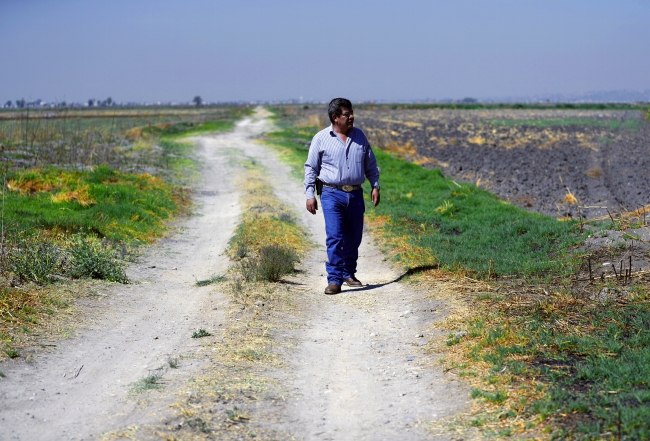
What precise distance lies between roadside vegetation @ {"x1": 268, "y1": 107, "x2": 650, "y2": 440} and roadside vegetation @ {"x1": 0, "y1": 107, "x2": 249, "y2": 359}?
12.5 ft

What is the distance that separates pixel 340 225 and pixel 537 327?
2906 millimetres

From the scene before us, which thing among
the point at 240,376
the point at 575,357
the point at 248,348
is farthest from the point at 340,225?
the point at 575,357

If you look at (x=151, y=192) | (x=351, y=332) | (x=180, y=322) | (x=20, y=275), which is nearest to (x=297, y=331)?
(x=351, y=332)

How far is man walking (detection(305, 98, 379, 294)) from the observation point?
326 inches

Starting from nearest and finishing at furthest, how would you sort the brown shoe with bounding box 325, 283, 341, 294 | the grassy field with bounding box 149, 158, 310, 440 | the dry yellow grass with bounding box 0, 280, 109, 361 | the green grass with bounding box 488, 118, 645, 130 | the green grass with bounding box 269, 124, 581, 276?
the grassy field with bounding box 149, 158, 310, 440 → the dry yellow grass with bounding box 0, 280, 109, 361 → the brown shoe with bounding box 325, 283, 341, 294 → the green grass with bounding box 269, 124, 581, 276 → the green grass with bounding box 488, 118, 645, 130

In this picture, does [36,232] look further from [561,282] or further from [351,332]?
[561,282]

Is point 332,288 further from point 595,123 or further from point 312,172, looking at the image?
point 595,123

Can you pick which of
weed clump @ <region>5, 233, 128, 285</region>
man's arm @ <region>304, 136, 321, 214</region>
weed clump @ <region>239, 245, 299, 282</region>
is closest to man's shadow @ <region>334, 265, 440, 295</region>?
weed clump @ <region>239, 245, 299, 282</region>

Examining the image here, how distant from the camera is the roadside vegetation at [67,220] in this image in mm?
7228

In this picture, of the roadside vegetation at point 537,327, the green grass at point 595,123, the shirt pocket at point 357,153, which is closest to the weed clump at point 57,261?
the shirt pocket at point 357,153

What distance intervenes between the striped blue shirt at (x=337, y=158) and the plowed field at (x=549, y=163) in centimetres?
368

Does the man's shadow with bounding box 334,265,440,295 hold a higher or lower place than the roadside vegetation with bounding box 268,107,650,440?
lower

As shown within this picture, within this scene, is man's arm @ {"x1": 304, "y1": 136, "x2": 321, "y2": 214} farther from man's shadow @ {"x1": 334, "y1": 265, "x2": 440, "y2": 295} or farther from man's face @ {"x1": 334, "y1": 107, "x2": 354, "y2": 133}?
man's shadow @ {"x1": 334, "y1": 265, "x2": 440, "y2": 295}

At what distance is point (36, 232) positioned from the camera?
10.1 meters
